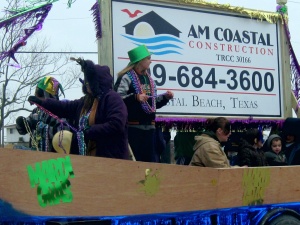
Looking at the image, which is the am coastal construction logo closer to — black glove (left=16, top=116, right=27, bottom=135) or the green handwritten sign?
black glove (left=16, top=116, right=27, bottom=135)

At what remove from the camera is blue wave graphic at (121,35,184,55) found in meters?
6.40

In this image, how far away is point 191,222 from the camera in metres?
4.37

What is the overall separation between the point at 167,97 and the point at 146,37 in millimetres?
1223

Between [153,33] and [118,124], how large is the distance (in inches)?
98.4

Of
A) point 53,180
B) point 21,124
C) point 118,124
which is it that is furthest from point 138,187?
point 21,124

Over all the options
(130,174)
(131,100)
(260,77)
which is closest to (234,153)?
(260,77)

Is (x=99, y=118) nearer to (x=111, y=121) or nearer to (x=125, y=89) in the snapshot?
(x=111, y=121)

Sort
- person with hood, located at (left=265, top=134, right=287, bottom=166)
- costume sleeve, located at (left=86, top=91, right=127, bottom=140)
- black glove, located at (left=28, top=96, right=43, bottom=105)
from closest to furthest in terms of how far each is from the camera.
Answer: costume sleeve, located at (left=86, top=91, right=127, bottom=140) < black glove, located at (left=28, top=96, right=43, bottom=105) < person with hood, located at (left=265, top=134, right=287, bottom=166)

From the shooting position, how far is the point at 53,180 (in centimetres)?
371

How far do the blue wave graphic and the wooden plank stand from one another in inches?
87.7

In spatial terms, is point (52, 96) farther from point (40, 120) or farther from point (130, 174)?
point (130, 174)

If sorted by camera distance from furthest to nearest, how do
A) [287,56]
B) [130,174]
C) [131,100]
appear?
[287,56], [131,100], [130,174]

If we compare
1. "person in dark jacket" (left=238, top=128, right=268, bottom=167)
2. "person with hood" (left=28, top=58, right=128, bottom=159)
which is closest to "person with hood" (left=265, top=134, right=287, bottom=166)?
"person in dark jacket" (left=238, top=128, right=268, bottom=167)

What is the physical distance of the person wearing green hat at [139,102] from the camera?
5312 millimetres
